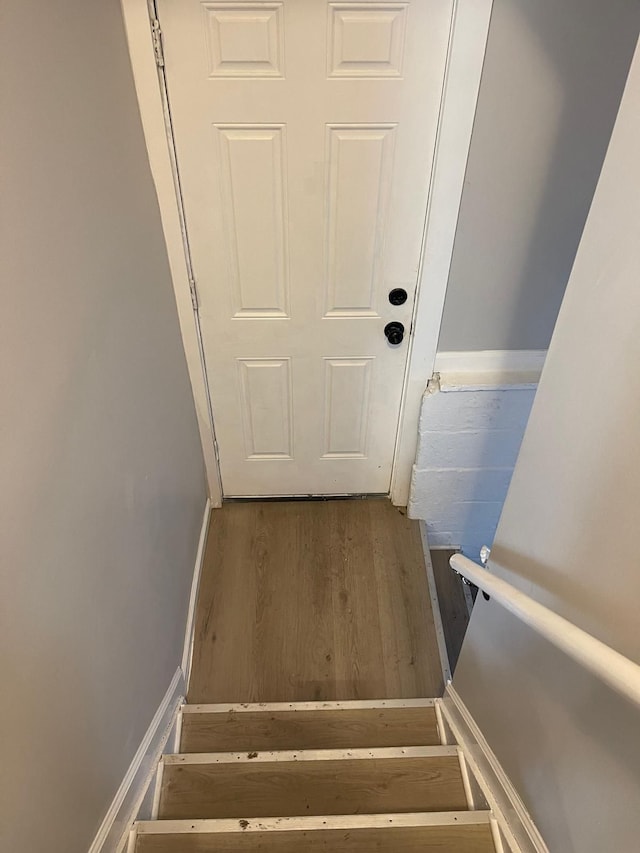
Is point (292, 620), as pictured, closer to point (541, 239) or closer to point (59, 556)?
point (59, 556)

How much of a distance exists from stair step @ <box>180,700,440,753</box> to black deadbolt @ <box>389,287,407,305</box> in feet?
4.77

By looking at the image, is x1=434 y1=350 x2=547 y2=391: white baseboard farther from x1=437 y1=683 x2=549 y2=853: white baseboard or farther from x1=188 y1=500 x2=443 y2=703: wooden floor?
x1=437 y1=683 x2=549 y2=853: white baseboard

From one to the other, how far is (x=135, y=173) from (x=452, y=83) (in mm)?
963

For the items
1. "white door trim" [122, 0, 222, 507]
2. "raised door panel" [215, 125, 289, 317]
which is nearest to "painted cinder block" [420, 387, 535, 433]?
"raised door panel" [215, 125, 289, 317]

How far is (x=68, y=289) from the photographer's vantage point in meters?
1.22

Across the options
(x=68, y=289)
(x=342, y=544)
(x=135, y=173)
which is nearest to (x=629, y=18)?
(x=135, y=173)

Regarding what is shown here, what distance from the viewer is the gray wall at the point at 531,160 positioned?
66.5 inches

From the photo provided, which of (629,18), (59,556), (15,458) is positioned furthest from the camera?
(629,18)

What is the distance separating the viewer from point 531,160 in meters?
1.91

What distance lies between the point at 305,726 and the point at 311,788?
0.31 metres

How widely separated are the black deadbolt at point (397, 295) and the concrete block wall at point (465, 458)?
0.39 metres

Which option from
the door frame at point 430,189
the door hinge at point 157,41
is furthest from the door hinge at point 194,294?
the door hinge at point 157,41

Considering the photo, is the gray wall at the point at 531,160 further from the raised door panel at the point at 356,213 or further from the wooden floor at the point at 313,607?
the wooden floor at the point at 313,607

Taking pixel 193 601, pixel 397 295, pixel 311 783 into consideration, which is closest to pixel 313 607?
pixel 193 601
